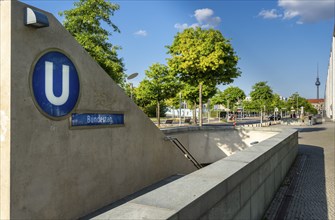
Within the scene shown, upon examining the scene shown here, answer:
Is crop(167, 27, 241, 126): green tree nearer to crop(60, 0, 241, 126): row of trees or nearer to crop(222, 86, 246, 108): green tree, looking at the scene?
crop(60, 0, 241, 126): row of trees

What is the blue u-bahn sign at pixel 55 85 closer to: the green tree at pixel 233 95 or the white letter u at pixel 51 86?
the white letter u at pixel 51 86

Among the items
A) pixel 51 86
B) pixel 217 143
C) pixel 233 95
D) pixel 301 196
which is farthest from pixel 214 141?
pixel 233 95

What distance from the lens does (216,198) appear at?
10.9 ft

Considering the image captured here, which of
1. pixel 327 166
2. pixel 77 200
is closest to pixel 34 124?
pixel 77 200

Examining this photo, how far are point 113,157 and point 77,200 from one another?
4.42ft

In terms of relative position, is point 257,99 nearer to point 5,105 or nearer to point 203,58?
point 203,58

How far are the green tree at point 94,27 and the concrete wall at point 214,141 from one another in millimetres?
7221

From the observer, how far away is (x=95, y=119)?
6047 mm

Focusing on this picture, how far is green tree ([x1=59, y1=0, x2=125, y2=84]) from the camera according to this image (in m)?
18.8

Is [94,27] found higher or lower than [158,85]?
higher

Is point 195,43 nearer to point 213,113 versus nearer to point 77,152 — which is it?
point 77,152

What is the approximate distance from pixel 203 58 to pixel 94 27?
26.8ft

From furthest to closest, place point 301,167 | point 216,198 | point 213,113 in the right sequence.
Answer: point 213,113
point 301,167
point 216,198

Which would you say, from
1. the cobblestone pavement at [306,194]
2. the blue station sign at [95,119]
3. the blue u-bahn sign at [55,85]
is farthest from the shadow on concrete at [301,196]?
the blue u-bahn sign at [55,85]
